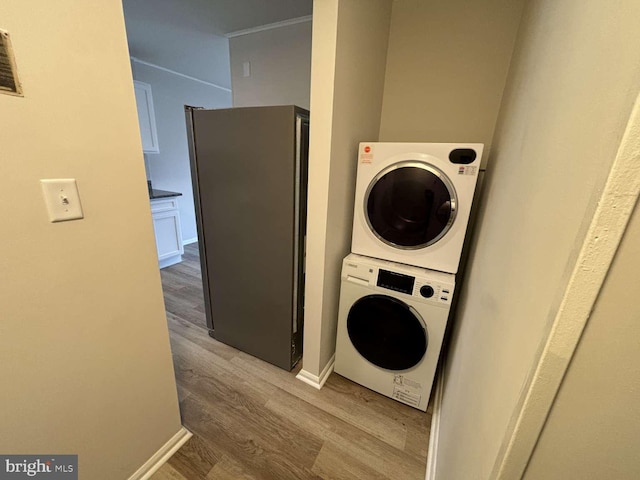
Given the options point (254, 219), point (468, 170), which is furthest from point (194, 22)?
point (468, 170)

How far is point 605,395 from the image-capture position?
0.32m

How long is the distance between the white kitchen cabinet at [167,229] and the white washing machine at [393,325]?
2.61 meters

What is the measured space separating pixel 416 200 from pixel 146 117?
3611 mm

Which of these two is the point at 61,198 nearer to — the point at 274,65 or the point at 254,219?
the point at 254,219

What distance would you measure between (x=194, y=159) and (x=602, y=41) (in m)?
1.79

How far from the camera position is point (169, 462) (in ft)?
3.99

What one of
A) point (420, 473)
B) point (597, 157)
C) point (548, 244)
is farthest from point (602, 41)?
point (420, 473)

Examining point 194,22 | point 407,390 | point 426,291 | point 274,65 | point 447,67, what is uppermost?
point 194,22

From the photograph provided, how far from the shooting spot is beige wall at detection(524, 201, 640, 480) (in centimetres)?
29

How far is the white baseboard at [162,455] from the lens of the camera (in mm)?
1134

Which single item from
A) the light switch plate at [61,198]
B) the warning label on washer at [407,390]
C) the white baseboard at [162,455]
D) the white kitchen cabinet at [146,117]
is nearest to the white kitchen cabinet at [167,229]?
the white kitchen cabinet at [146,117]

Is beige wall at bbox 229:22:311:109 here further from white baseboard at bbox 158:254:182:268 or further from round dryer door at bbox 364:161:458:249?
white baseboard at bbox 158:254:182:268

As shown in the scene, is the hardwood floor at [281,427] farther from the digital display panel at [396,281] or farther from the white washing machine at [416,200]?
the white washing machine at [416,200]

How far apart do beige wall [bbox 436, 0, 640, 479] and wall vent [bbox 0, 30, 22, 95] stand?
3.80 feet
